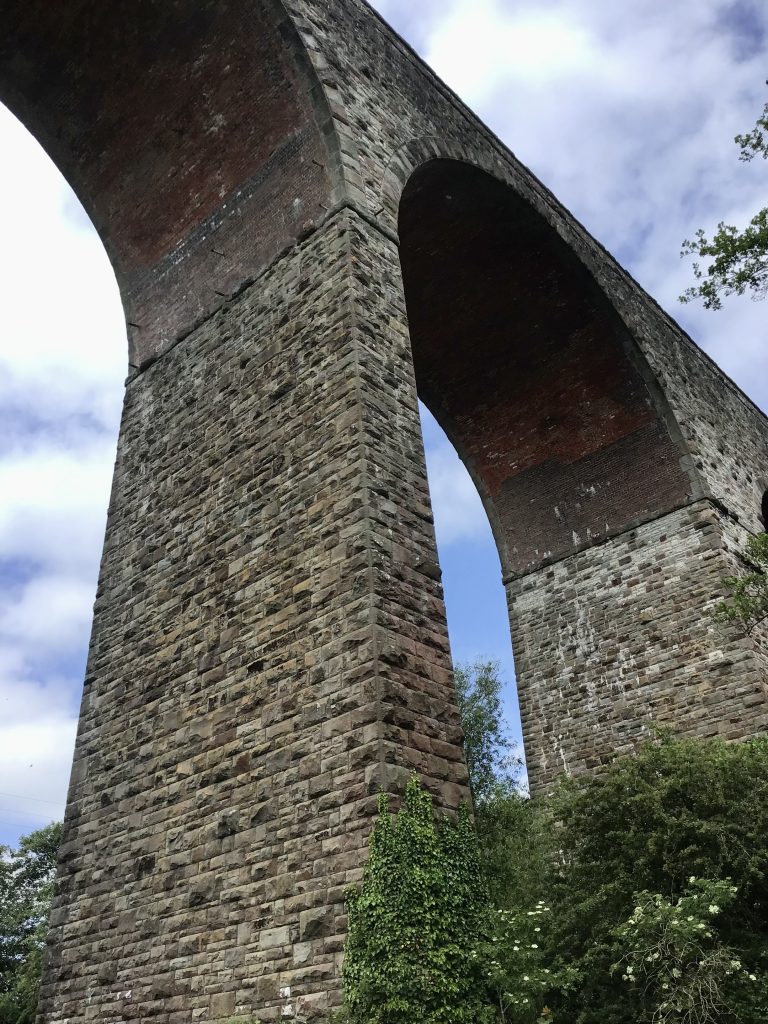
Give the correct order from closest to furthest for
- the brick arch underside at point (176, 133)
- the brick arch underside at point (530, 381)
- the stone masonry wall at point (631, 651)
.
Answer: the brick arch underside at point (176, 133) < the stone masonry wall at point (631, 651) < the brick arch underside at point (530, 381)

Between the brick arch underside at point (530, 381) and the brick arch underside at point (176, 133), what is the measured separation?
9.48 ft

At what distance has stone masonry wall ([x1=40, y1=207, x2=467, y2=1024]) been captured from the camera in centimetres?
579

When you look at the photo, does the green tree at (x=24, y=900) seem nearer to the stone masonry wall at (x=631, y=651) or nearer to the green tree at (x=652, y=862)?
the stone masonry wall at (x=631, y=651)

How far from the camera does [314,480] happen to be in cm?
711

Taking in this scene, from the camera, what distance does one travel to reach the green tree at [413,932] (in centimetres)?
491

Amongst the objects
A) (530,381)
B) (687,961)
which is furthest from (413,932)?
(530,381)

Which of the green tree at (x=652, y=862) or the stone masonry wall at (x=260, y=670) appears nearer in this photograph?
the green tree at (x=652, y=862)

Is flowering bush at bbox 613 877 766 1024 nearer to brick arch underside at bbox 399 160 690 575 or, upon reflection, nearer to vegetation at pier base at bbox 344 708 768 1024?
vegetation at pier base at bbox 344 708 768 1024

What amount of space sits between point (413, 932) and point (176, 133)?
889cm

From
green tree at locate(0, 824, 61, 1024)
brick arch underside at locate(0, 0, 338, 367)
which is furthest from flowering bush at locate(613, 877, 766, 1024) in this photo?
green tree at locate(0, 824, 61, 1024)

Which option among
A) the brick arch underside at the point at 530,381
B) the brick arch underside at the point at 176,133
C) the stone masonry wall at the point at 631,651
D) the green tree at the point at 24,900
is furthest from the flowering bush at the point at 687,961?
the green tree at the point at 24,900

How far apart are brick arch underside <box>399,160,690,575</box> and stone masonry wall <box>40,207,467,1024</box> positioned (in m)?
4.48

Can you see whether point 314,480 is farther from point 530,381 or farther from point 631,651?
point 530,381

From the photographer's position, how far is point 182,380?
9.45m
